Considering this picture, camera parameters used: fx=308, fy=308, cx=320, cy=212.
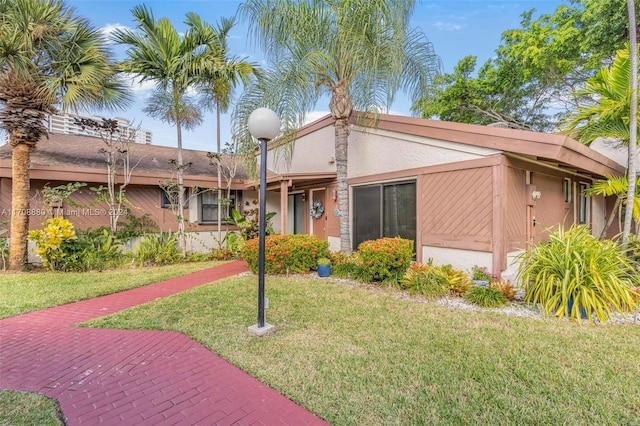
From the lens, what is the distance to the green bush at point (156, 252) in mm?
8953

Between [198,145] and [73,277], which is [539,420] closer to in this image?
[73,277]

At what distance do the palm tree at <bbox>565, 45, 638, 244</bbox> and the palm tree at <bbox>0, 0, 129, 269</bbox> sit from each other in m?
11.6

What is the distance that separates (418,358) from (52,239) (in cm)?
886

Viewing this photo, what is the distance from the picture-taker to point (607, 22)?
11180 millimetres

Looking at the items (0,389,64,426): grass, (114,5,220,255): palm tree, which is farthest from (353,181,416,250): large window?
(0,389,64,426): grass

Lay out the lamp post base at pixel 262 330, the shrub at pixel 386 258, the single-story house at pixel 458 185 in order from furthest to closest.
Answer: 1. the shrub at pixel 386 258
2. the single-story house at pixel 458 185
3. the lamp post base at pixel 262 330

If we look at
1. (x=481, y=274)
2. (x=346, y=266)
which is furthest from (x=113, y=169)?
(x=481, y=274)

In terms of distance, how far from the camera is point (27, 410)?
260 centimetres

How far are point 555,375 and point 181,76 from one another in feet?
32.1

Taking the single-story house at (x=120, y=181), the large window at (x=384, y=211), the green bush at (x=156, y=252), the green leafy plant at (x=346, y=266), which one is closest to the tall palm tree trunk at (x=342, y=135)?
the green leafy plant at (x=346, y=266)

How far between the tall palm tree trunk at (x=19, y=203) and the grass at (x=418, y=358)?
5455 mm

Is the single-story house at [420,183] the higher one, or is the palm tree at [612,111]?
the palm tree at [612,111]

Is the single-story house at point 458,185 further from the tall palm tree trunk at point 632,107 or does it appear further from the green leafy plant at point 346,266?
the green leafy plant at point 346,266

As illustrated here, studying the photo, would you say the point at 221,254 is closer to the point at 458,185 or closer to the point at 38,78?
the point at 38,78
